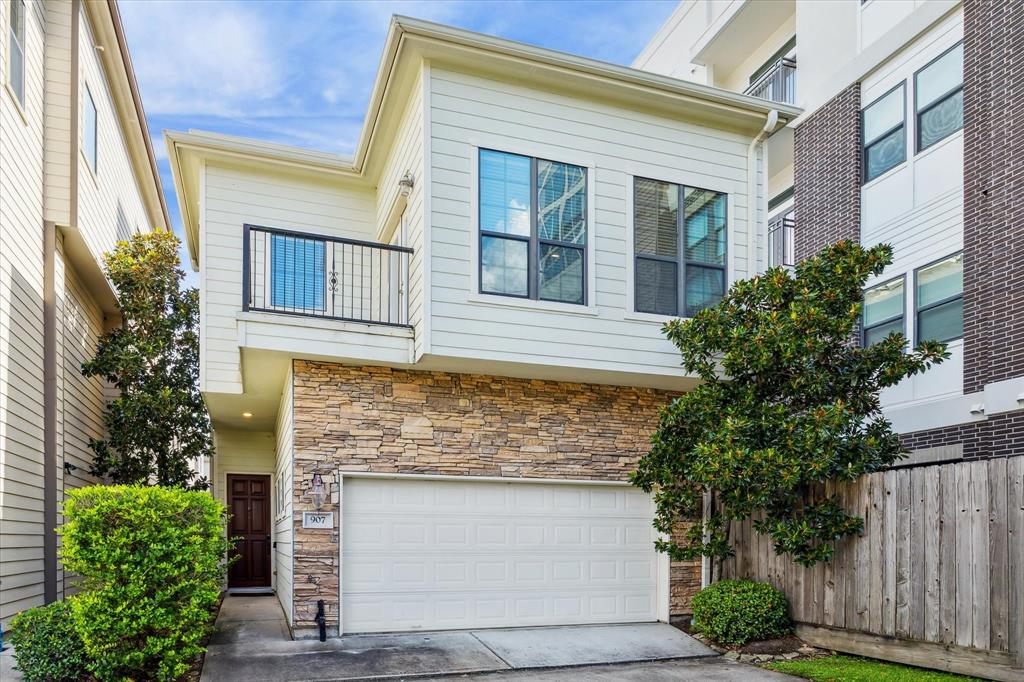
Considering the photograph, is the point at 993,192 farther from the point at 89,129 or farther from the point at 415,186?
the point at 89,129

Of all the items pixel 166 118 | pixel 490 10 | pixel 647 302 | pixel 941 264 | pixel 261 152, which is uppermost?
pixel 490 10

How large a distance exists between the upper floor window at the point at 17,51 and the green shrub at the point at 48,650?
5.87 metres

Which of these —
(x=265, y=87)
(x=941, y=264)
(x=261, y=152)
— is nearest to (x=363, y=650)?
(x=261, y=152)

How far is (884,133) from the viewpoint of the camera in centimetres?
1252

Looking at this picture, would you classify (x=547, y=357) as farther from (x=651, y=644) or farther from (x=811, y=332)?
(x=651, y=644)

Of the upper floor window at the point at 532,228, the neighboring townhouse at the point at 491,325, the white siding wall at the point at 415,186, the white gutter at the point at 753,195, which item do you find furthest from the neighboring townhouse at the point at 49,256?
the white gutter at the point at 753,195

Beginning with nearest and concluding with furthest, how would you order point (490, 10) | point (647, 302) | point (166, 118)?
point (647, 302)
point (490, 10)
point (166, 118)

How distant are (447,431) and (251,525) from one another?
707 centimetres

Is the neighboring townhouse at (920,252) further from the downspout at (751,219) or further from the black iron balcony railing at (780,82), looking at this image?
the downspout at (751,219)

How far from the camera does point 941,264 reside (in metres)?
11.4

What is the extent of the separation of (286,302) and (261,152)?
216 centimetres

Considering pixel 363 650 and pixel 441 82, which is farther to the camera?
pixel 441 82

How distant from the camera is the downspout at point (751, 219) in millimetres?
9828

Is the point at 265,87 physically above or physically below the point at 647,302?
above
